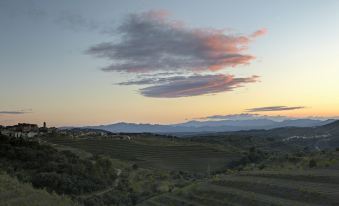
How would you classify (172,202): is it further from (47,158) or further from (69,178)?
(47,158)

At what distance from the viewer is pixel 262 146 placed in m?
157

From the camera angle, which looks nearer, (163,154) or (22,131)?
(163,154)

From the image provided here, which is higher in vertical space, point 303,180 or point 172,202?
point 303,180

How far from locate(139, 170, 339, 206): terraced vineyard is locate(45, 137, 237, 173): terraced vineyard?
6142cm

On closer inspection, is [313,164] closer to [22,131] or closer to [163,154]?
[163,154]

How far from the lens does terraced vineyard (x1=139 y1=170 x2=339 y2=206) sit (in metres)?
25.5

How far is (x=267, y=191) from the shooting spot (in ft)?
98.3

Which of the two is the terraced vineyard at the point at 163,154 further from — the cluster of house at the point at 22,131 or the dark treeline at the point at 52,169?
the dark treeline at the point at 52,169

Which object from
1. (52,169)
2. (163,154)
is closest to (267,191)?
(52,169)

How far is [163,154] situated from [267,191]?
91.0 metres

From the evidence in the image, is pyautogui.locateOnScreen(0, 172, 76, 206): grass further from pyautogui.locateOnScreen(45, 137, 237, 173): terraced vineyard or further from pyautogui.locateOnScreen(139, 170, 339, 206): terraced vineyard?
pyautogui.locateOnScreen(45, 137, 237, 173): terraced vineyard

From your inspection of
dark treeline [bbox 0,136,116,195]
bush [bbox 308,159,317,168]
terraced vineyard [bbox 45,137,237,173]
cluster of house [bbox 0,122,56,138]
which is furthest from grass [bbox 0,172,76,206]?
cluster of house [bbox 0,122,56,138]

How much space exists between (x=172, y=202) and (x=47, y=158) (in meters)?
44.5

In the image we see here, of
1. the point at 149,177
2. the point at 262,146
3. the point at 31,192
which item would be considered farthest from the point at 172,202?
the point at 262,146
